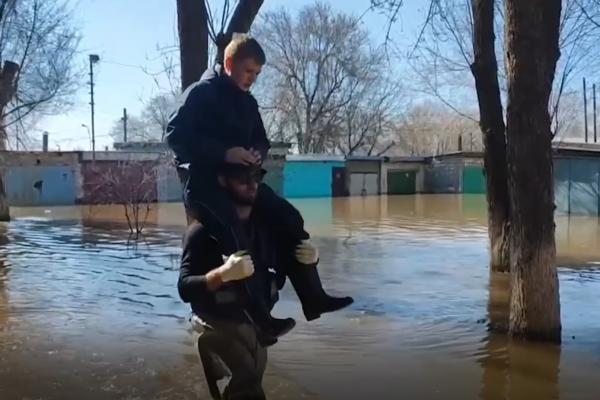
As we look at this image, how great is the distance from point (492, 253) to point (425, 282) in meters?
1.35

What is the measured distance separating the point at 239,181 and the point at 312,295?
663 mm

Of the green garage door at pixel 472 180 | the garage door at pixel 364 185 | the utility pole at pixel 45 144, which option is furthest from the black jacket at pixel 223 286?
the green garage door at pixel 472 180

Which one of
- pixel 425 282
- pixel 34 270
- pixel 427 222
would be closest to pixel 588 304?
pixel 425 282

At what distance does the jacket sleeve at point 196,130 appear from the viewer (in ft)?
10.6

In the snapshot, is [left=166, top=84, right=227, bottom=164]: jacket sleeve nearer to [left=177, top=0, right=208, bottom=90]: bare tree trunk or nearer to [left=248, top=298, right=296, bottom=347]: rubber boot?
[left=248, top=298, right=296, bottom=347]: rubber boot

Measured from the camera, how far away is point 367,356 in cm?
615

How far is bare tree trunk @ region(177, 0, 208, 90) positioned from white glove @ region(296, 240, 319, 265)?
4.48m

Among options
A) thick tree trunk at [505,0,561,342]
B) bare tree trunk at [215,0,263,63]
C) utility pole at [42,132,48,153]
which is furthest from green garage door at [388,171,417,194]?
thick tree trunk at [505,0,561,342]

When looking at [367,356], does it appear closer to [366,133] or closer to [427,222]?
[427,222]

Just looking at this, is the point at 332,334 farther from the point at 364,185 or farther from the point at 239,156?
the point at 364,185

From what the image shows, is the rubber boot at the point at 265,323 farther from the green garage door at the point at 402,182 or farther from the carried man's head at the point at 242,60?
the green garage door at the point at 402,182

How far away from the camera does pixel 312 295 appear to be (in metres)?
3.44

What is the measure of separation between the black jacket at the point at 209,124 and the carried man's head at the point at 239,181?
0.19ft

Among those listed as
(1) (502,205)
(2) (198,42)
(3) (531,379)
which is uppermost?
(2) (198,42)
